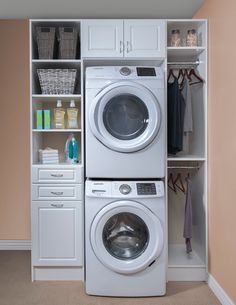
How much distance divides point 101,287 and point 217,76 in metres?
1.94

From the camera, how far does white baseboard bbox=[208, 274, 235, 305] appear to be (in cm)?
240

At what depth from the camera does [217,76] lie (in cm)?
265

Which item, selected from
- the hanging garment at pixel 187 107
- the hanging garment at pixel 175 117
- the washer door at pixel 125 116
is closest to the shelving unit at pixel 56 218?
the washer door at pixel 125 116

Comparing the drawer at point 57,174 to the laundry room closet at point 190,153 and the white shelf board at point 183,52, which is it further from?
the white shelf board at point 183,52

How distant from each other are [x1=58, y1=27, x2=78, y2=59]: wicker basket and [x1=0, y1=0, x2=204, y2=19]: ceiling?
0.27m

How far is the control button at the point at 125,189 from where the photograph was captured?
2.66 m

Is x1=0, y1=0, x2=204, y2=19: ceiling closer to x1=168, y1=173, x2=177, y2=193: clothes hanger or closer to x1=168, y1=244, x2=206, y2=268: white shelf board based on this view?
x1=168, y1=173, x2=177, y2=193: clothes hanger

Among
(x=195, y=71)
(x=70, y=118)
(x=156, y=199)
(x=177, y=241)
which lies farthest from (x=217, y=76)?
(x=177, y=241)

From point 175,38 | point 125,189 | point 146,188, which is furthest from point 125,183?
point 175,38

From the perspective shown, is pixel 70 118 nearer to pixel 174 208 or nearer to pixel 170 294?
pixel 174 208

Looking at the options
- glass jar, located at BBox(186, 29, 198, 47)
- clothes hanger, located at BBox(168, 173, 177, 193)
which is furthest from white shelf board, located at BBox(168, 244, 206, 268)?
glass jar, located at BBox(186, 29, 198, 47)

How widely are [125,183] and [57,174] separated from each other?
62 cm

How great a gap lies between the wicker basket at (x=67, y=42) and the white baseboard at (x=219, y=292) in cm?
227

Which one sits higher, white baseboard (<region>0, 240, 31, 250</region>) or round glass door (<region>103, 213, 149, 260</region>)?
round glass door (<region>103, 213, 149, 260</region>)
